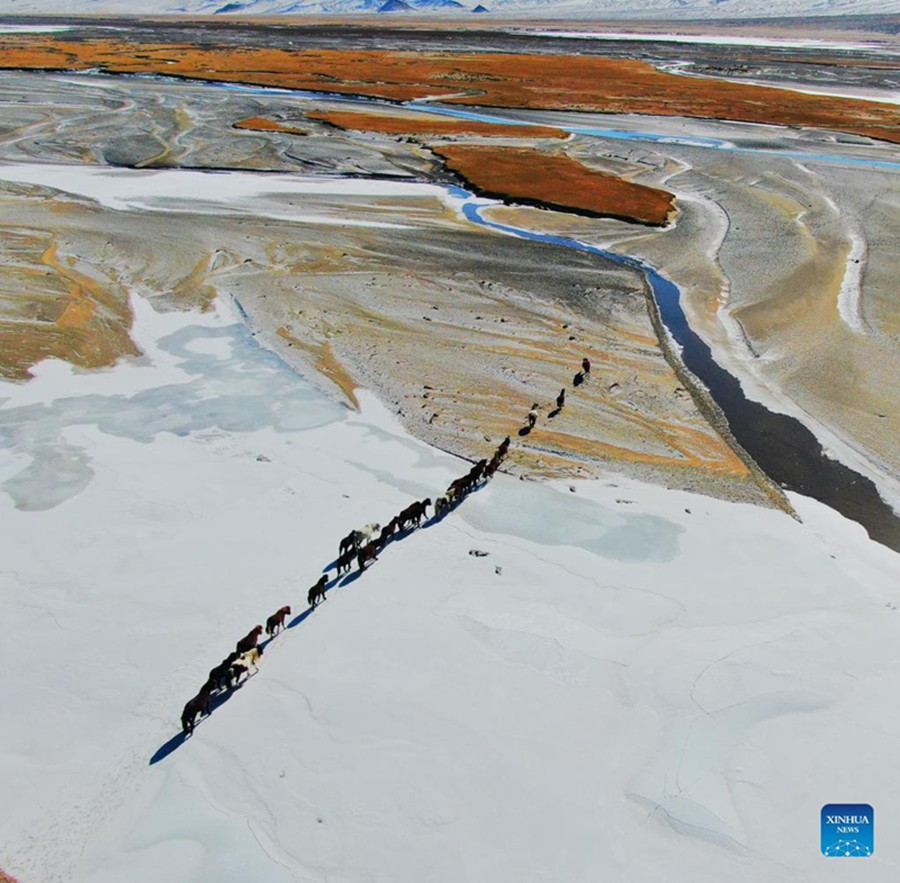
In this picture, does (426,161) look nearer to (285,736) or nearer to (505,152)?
(505,152)

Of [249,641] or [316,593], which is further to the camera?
[316,593]

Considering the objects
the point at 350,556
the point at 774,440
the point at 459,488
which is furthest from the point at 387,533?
the point at 774,440

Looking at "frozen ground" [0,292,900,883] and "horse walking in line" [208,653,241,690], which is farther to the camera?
"horse walking in line" [208,653,241,690]

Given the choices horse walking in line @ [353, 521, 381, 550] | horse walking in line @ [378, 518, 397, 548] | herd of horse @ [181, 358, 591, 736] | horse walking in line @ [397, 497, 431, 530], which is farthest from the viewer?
horse walking in line @ [397, 497, 431, 530]

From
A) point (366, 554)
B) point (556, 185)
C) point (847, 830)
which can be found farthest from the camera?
point (556, 185)

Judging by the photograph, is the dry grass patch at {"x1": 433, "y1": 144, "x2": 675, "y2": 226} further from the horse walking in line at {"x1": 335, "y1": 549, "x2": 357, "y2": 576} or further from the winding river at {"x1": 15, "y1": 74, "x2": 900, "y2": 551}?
the horse walking in line at {"x1": 335, "y1": 549, "x2": 357, "y2": 576}

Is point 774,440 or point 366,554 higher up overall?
point 366,554

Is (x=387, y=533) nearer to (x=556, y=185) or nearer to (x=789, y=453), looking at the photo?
(x=789, y=453)

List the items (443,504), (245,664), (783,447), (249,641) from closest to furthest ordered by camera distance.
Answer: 1. (245,664)
2. (249,641)
3. (443,504)
4. (783,447)

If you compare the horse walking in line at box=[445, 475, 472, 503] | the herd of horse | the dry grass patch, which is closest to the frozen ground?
the herd of horse
